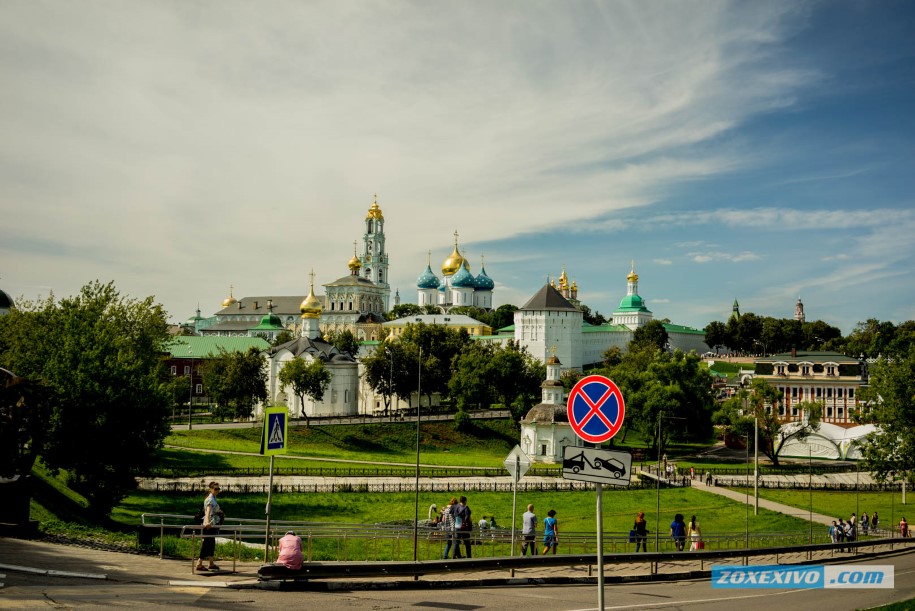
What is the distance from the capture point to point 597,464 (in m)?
10.0

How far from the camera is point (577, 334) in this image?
122 metres

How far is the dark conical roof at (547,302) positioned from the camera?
12000cm

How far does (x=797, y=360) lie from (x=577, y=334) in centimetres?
3747

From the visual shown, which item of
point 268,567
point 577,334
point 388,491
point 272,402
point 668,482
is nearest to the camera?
point 268,567

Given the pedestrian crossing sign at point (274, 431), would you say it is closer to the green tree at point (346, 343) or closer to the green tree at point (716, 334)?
the green tree at point (346, 343)

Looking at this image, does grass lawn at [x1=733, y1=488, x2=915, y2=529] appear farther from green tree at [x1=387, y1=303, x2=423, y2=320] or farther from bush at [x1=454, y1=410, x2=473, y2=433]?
green tree at [x1=387, y1=303, x2=423, y2=320]

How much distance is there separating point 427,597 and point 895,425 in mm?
41992

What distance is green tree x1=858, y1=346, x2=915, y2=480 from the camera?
152ft

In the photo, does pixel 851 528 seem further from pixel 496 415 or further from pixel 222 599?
pixel 496 415

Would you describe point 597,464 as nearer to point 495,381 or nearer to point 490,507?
point 490,507

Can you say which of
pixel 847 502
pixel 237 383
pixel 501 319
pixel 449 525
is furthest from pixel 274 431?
→ pixel 501 319

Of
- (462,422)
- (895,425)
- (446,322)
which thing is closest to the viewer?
(895,425)

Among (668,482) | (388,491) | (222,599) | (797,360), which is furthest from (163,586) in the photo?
(797,360)

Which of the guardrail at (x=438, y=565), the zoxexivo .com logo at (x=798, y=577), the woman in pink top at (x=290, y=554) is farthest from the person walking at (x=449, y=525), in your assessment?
the zoxexivo .com logo at (x=798, y=577)
